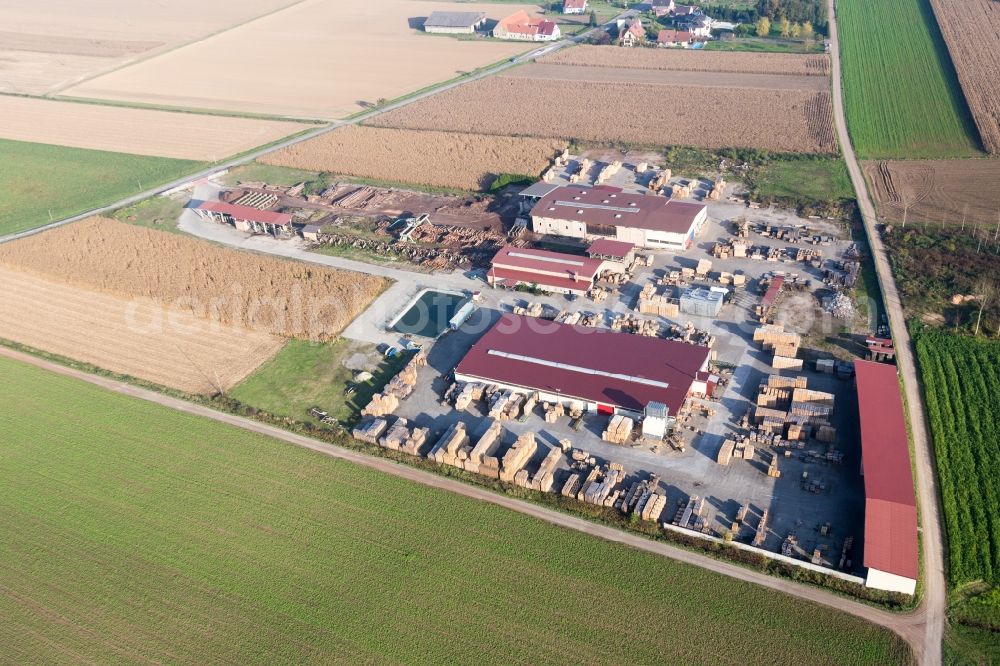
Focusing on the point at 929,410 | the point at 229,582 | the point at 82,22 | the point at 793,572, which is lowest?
the point at 229,582

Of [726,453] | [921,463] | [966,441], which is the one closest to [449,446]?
[726,453]

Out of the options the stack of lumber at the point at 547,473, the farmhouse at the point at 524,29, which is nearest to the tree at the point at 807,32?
the farmhouse at the point at 524,29

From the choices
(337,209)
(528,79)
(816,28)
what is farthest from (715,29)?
(337,209)

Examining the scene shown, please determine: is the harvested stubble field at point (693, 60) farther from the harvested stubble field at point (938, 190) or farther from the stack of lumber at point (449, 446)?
the stack of lumber at point (449, 446)

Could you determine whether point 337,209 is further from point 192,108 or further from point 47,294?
point 192,108

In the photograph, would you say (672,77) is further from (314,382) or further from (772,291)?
(314,382)

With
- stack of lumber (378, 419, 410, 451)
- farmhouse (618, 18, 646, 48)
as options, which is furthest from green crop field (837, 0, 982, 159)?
stack of lumber (378, 419, 410, 451)

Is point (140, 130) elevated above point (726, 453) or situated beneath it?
elevated above
